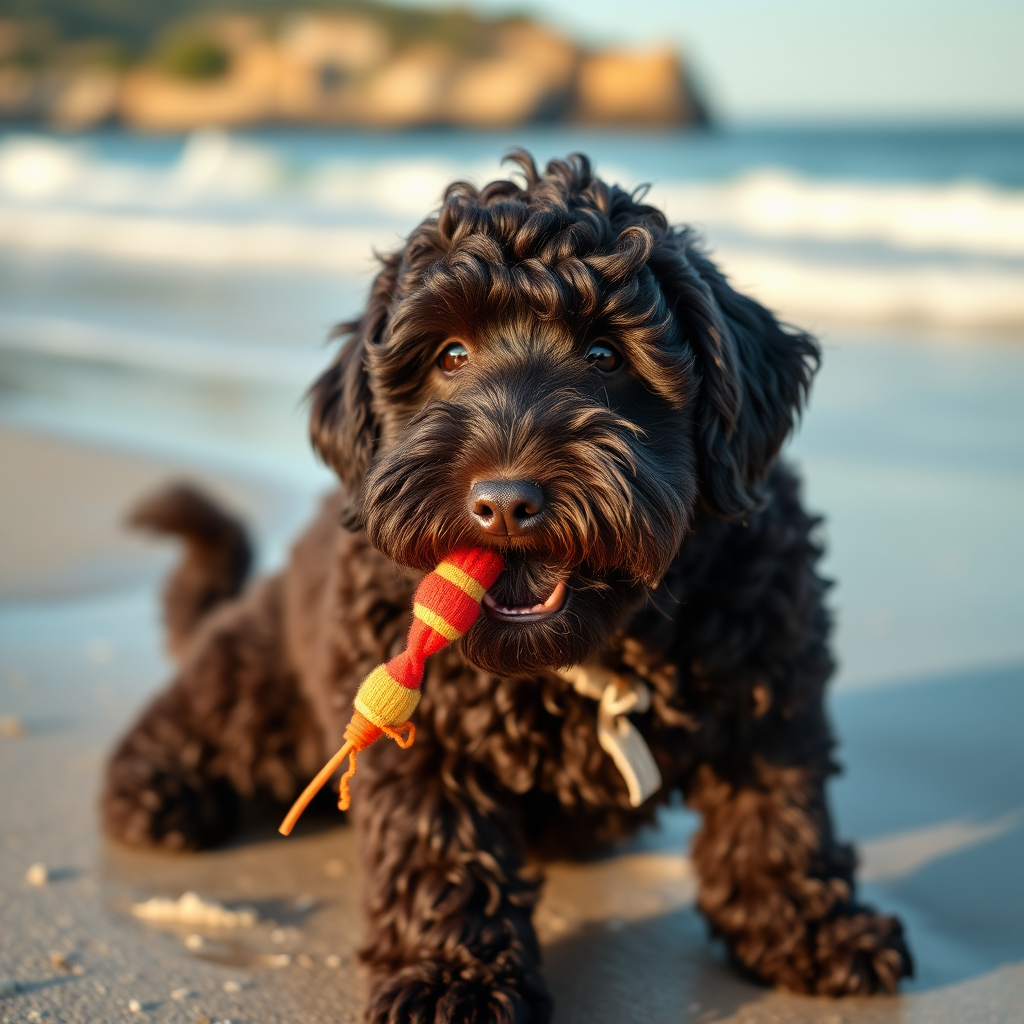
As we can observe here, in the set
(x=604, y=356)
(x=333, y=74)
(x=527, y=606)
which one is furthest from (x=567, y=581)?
(x=333, y=74)

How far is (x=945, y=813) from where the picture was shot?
373 centimetres

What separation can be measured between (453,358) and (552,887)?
1.51m

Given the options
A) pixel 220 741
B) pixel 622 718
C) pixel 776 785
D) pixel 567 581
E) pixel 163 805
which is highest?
pixel 567 581

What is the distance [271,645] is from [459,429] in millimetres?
1468

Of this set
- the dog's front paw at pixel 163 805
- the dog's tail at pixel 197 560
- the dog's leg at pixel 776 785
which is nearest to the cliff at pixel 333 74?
Result: the dog's tail at pixel 197 560

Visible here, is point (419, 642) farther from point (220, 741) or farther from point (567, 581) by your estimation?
point (220, 741)

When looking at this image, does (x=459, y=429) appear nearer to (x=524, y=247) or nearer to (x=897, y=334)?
(x=524, y=247)

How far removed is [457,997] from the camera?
8.75 feet

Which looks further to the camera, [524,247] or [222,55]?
[222,55]

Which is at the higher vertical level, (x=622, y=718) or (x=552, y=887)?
(x=622, y=718)

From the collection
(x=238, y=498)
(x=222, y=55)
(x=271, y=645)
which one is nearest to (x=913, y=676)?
(x=271, y=645)

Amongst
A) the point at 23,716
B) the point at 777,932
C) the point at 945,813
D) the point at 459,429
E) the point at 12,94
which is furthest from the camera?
the point at 12,94

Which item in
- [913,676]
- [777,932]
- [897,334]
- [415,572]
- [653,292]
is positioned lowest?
[777,932]

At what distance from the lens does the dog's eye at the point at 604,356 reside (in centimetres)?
268
